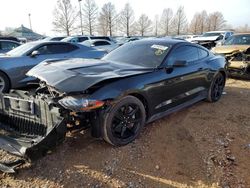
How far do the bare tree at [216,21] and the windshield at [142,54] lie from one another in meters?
55.8

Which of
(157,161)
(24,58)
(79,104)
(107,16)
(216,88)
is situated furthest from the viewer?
(107,16)

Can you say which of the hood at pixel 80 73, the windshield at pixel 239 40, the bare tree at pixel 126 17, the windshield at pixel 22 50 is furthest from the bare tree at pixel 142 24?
the hood at pixel 80 73

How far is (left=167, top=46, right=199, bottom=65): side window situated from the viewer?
180 inches

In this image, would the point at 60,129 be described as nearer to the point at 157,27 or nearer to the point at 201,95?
the point at 201,95

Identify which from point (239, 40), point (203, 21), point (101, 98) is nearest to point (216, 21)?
point (203, 21)

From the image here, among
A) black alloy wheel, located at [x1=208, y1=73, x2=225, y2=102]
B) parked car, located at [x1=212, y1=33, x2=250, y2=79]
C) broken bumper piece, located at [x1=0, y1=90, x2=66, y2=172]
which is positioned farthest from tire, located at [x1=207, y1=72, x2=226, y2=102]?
broken bumper piece, located at [x1=0, y1=90, x2=66, y2=172]

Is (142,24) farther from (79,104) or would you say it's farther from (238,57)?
(79,104)

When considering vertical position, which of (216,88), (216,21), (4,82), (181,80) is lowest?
(216,88)

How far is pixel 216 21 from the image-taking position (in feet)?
187

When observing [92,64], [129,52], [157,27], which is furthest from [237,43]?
[157,27]

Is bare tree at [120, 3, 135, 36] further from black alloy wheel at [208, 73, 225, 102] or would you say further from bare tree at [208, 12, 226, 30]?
black alloy wheel at [208, 73, 225, 102]

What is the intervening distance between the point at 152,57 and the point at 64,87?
1.75 metres

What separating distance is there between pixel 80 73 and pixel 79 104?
0.66 meters

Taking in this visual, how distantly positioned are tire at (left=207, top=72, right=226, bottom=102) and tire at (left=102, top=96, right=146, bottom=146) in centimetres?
246
